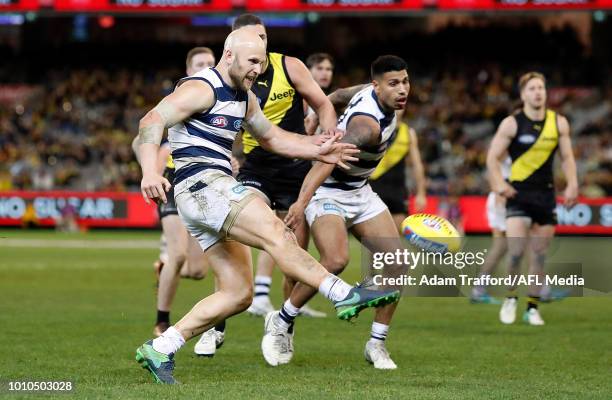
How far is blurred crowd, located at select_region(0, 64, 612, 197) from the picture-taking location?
32.8 m

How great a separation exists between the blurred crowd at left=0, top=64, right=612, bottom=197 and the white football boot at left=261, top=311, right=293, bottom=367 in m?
22.1

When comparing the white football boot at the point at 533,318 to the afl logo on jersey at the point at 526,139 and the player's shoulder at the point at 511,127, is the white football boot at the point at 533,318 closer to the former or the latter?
the afl logo on jersey at the point at 526,139

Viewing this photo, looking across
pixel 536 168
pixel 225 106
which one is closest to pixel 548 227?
pixel 536 168

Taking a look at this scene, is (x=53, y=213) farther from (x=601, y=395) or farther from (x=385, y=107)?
(x=601, y=395)

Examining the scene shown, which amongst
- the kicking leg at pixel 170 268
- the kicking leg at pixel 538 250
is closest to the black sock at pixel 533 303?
the kicking leg at pixel 538 250

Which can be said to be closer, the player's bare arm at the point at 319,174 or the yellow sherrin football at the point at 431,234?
the player's bare arm at the point at 319,174

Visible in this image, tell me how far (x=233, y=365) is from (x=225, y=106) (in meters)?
2.22

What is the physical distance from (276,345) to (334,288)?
6.46 ft

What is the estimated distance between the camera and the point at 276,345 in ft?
28.6

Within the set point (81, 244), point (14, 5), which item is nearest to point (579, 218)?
point (81, 244)

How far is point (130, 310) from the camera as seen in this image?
1287cm

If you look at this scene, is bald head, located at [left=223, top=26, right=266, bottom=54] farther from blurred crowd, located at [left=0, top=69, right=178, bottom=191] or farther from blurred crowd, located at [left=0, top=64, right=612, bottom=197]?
blurred crowd, located at [left=0, top=69, right=178, bottom=191]

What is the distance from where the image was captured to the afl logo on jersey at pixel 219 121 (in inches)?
292

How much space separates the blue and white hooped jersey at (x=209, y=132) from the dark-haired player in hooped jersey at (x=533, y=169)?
538 centimetres
